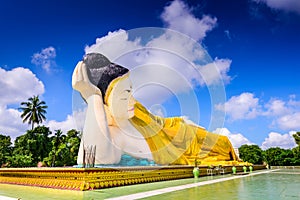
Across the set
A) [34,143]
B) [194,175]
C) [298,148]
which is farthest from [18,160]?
[298,148]

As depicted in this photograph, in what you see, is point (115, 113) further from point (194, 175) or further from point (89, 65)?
point (194, 175)

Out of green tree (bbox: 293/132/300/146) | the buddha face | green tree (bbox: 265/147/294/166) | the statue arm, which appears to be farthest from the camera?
green tree (bbox: 265/147/294/166)

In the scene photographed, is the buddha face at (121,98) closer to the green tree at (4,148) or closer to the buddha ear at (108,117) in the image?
the buddha ear at (108,117)

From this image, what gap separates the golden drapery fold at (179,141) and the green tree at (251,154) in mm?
18702

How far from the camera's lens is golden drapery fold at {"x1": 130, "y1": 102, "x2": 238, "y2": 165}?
1280 centimetres

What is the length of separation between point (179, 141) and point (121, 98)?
5.89 m

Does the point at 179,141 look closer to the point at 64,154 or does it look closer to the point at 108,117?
the point at 108,117

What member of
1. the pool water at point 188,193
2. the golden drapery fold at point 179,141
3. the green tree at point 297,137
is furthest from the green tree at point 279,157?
the pool water at point 188,193

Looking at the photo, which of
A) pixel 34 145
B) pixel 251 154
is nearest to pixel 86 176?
pixel 34 145

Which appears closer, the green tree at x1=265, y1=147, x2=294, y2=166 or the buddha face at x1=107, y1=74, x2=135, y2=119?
the buddha face at x1=107, y1=74, x2=135, y2=119

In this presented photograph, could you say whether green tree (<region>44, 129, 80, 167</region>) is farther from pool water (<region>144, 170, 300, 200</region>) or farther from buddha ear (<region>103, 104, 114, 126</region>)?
pool water (<region>144, 170, 300, 200</region>)

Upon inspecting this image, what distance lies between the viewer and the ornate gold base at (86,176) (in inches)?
247

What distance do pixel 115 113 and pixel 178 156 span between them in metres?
5.16

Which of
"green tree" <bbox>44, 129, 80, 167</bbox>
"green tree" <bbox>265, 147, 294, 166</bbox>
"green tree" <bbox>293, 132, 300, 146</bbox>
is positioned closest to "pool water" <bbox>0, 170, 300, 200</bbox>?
"green tree" <bbox>44, 129, 80, 167</bbox>
